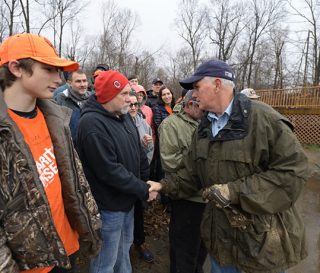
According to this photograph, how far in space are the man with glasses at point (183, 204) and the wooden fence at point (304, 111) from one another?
12960mm

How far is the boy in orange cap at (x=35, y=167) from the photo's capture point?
1526 millimetres

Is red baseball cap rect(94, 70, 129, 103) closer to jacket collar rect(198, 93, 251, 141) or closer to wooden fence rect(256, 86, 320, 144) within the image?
jacket collar rect(198, 93, 251, 141)

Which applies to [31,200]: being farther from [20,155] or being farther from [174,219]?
[174,219]

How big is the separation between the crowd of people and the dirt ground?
2.93 ft

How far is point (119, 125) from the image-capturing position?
2609mm

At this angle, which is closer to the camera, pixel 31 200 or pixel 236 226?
pixel 31 200

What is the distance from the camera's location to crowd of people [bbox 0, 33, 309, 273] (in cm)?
161

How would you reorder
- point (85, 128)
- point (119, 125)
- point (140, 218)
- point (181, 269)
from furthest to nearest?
1. point (140, 218)
2. point (181, 269)
3. point (119, 125)
4. point (85, 128)

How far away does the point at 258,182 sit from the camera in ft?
6.30

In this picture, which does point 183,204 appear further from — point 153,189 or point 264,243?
point 264,243

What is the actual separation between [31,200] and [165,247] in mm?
2973

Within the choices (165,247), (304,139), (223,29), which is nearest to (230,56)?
(223,29)

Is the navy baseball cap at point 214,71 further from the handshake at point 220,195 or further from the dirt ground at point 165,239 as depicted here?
the dirt ground at point 165,239

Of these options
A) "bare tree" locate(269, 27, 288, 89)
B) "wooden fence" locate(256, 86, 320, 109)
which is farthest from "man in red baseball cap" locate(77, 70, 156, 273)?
"bare tree" locate(269, 27, 288, 89)
